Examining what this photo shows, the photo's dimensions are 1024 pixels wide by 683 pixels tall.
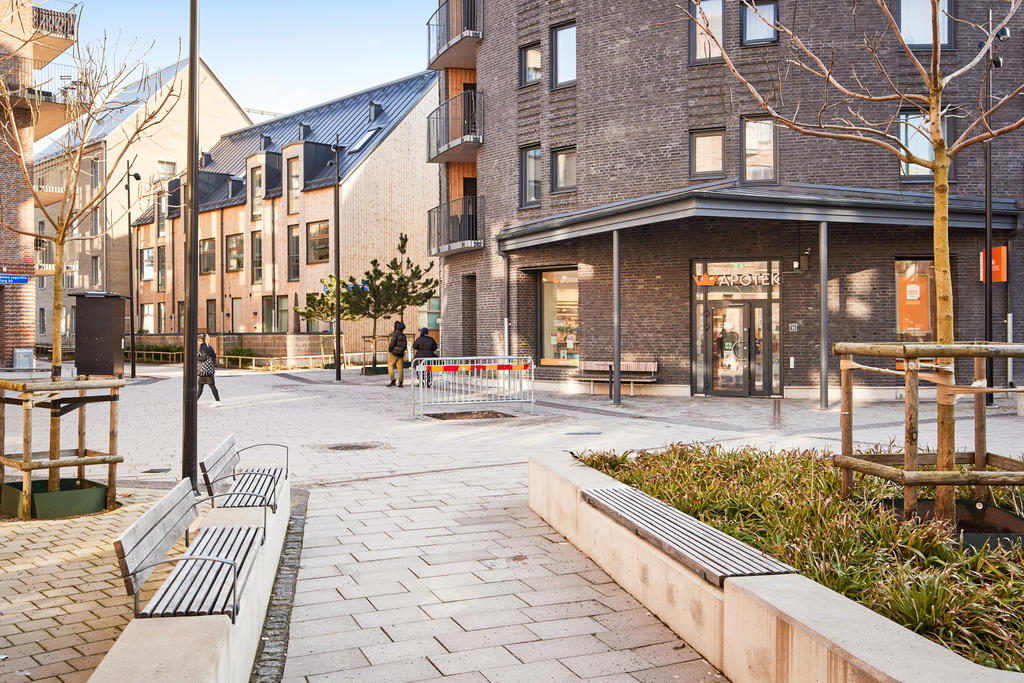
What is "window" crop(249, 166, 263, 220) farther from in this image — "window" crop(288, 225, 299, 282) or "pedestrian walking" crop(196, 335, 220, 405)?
"pedestrian walking" crop(196, 335, 220, 405)

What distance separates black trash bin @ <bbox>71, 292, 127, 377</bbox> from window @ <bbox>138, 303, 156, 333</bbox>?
48224 millimetres

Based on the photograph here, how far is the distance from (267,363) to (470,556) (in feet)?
104

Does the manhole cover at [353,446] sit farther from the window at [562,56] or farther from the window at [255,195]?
the window at [255,195]

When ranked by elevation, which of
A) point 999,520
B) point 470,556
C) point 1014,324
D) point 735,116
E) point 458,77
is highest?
point 458,77

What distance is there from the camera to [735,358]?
19922mm

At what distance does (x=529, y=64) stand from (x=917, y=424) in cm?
2078

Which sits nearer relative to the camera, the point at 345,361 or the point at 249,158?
the point at 345,361

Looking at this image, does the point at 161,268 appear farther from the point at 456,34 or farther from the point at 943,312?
the point at 943,312

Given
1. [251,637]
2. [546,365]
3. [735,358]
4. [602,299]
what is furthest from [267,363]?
[251,637]

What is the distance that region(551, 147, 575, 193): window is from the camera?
22484 mm

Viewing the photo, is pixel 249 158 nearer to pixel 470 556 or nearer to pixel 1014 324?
pixel 1014 324

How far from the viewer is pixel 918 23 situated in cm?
1955

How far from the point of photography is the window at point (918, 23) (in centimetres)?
1942

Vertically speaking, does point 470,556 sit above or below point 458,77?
below
